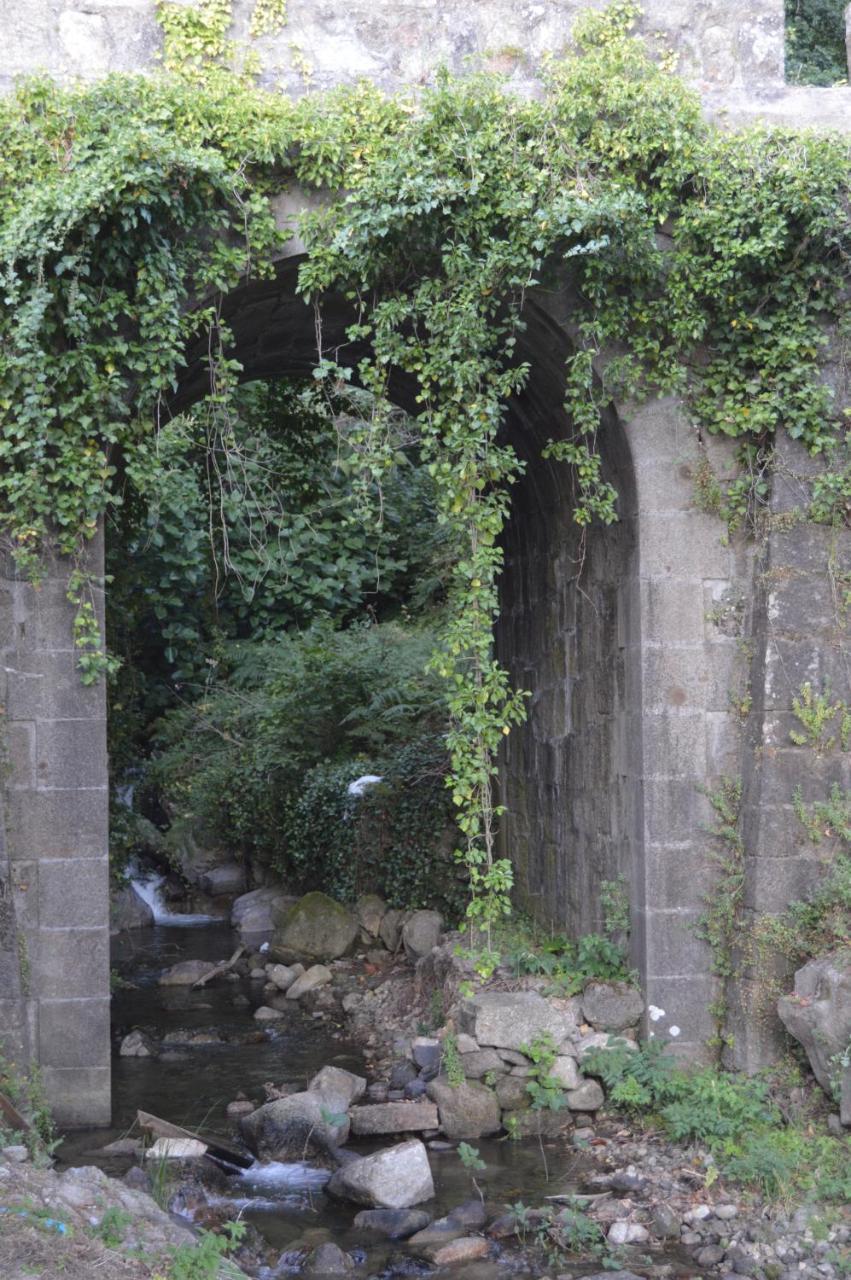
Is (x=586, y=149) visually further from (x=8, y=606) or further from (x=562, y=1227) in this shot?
(x=562, y=1227)

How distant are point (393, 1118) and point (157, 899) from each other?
292 inches

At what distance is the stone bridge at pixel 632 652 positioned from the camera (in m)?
5.83

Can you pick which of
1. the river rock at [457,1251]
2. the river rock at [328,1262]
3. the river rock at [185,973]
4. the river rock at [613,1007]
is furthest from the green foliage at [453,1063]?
the river rock at [185,973]

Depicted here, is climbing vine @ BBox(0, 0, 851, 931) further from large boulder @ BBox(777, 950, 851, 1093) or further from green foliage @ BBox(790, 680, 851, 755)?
large boulder @ BBox(777, 950, 851, 1093)

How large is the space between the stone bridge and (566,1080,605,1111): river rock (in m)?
0.46

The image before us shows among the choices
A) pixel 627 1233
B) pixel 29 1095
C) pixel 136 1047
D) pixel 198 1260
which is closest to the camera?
pixel 198 1260

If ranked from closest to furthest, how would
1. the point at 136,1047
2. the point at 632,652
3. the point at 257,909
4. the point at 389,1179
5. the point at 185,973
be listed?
the point at 389,1179
the point at 632,652
the point at 136,1047
the point at 185,973
the point at 257,909

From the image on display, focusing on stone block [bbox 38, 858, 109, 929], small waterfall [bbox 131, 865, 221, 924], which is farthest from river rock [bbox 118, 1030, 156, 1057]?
small waterfall [bbox 131, 865, 221, 924]

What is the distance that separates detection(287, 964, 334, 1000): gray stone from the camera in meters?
9.22

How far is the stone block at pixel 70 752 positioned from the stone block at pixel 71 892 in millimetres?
361

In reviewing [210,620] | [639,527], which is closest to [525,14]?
[639,527]

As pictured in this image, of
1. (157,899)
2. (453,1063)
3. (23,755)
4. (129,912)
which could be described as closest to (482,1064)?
(453,1063)

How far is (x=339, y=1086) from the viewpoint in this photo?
6477 mm

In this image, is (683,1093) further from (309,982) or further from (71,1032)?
(309,982)
